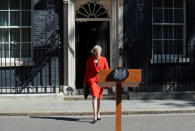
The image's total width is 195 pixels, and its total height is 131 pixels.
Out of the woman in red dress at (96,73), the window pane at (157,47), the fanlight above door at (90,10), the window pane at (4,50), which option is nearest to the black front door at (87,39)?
the fanlight above door at (90,10)

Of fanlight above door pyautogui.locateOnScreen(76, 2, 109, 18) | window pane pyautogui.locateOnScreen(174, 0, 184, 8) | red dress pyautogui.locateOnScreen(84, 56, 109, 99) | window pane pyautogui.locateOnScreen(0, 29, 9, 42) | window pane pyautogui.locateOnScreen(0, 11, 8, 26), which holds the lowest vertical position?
red dress pyautogui.locateOnScreen(84, 56, 109, 99)

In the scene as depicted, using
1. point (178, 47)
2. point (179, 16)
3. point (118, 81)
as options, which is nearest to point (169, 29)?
point (179, 16)

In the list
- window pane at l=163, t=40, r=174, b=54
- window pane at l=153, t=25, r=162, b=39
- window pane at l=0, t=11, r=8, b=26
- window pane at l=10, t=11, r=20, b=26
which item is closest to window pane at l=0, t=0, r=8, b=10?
window pane at l=0, t=11, r=8, b=26

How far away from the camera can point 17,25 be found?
15172mm

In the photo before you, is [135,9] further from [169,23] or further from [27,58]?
[27,58]

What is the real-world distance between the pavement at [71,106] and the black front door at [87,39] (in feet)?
4.68

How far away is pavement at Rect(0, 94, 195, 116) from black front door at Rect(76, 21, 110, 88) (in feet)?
4.68

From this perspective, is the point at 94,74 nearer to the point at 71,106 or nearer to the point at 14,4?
the point at 71,106

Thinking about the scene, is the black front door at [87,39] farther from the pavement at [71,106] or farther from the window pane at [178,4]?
the window pane at [178,4]

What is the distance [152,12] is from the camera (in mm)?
15625

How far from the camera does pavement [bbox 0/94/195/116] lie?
12000 millimetres

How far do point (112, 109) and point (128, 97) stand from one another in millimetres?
2314

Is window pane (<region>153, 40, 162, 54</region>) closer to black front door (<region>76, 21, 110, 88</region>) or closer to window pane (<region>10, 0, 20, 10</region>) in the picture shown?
black front door (<region>76, 21, 110, 88</region>)

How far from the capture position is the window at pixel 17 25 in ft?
49.5
